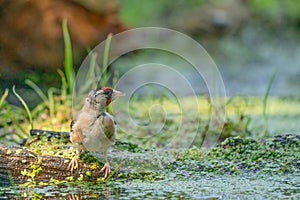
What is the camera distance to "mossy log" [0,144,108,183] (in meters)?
3.46

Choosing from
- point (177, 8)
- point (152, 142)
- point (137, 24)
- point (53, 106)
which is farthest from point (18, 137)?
point (177, 8)

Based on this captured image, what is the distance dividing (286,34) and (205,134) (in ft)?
22.0

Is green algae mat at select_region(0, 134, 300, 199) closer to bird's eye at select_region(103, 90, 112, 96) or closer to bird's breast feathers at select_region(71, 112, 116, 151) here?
bird's breast feathers at select_region(71, 112, 116, 151)

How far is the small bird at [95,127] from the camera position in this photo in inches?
129

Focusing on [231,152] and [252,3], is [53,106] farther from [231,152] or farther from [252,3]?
[252,3]

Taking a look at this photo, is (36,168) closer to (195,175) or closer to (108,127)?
(108,127)

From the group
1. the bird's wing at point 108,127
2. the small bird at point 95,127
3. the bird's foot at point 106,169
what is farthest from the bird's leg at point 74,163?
the bird's wing at point 108,127

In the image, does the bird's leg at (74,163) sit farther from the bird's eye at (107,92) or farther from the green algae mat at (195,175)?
the bird's eye at (107,92)

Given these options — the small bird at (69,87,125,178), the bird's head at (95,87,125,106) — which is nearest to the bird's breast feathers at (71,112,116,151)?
the small bird at (69,87,125,178)

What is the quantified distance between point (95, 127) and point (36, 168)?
43cm

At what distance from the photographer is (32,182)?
3.45 m

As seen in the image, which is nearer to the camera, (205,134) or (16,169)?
(16,169)

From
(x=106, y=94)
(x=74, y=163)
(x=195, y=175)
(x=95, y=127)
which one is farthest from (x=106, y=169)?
(x=195, y=175)

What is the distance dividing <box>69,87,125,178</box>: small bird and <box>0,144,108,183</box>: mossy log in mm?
45
